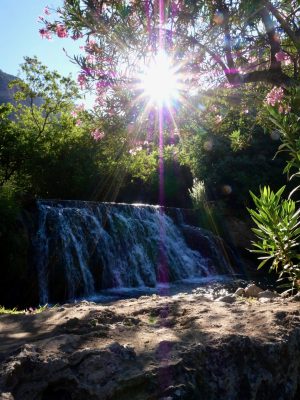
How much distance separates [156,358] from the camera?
2.06 m

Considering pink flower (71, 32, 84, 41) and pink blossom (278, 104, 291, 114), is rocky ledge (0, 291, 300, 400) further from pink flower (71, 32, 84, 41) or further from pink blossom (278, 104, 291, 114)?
pink flower (71, 32, 84, 41)

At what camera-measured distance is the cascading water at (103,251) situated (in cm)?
1138

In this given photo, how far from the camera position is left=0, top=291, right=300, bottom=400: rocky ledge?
1.84 m

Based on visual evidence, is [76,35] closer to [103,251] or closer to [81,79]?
[81,79]

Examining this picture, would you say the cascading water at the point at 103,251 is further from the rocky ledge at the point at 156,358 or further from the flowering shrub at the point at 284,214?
the rocky ledge at the point at 156,358

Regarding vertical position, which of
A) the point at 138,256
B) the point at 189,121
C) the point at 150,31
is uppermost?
the point at 150,31

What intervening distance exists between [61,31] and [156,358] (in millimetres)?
4669

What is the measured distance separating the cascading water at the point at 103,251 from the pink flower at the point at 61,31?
24.8 ft

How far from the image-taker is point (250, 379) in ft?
7.13

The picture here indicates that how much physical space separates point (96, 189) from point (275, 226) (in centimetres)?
1838

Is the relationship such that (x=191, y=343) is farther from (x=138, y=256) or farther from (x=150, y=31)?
(x=138, y=256)

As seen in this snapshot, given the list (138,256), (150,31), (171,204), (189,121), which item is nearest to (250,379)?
(150,31)

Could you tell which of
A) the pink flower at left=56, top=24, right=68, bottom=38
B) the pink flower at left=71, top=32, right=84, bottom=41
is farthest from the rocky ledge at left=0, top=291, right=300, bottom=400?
the pink flower at left=56, top=24, right=68, bottom=38

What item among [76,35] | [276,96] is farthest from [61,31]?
[276,96]
